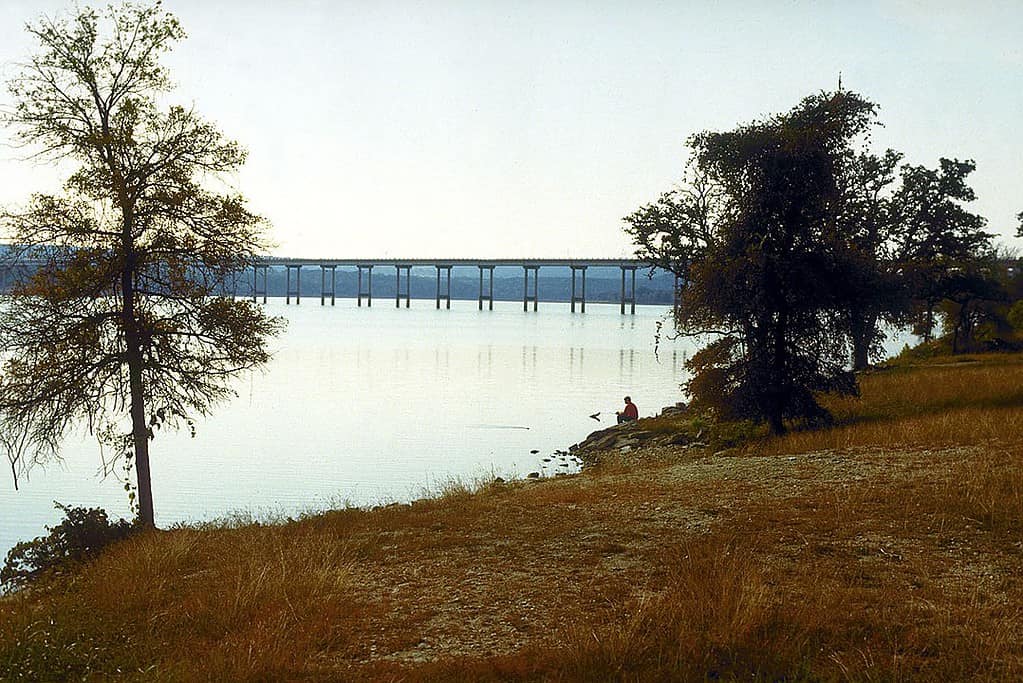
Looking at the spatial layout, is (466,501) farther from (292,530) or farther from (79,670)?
(79,670)

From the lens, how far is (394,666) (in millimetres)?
9328

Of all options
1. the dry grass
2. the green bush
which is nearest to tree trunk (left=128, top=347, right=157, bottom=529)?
the green bush

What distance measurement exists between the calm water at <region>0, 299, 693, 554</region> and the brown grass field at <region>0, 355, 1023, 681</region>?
9.76 meters

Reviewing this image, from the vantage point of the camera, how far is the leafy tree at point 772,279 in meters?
25.5

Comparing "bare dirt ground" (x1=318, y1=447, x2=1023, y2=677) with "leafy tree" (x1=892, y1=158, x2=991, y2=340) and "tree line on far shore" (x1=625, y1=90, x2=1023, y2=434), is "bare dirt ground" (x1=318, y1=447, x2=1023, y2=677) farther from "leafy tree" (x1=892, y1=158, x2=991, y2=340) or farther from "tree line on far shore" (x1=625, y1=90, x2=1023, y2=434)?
"leafy tree" (x1=892, y1=158, x2=991, y2=340)

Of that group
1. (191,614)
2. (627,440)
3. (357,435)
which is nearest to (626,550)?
(191,614)

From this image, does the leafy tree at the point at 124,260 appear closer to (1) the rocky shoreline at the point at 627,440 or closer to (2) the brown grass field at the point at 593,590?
(2) the brown grass field at the point at 593,590

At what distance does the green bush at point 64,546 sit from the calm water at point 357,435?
5210mm

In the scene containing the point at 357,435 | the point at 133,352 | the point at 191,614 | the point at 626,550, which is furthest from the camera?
the point at 357,435

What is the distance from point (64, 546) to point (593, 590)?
39.9 feet

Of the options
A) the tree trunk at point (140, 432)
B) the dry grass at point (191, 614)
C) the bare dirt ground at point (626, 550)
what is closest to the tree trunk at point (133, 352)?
the tree trunk at point (140, 432)

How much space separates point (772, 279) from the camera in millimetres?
25562

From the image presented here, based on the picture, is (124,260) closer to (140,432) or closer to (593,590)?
(140,432)

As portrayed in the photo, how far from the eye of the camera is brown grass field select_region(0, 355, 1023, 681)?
920 centimetres
